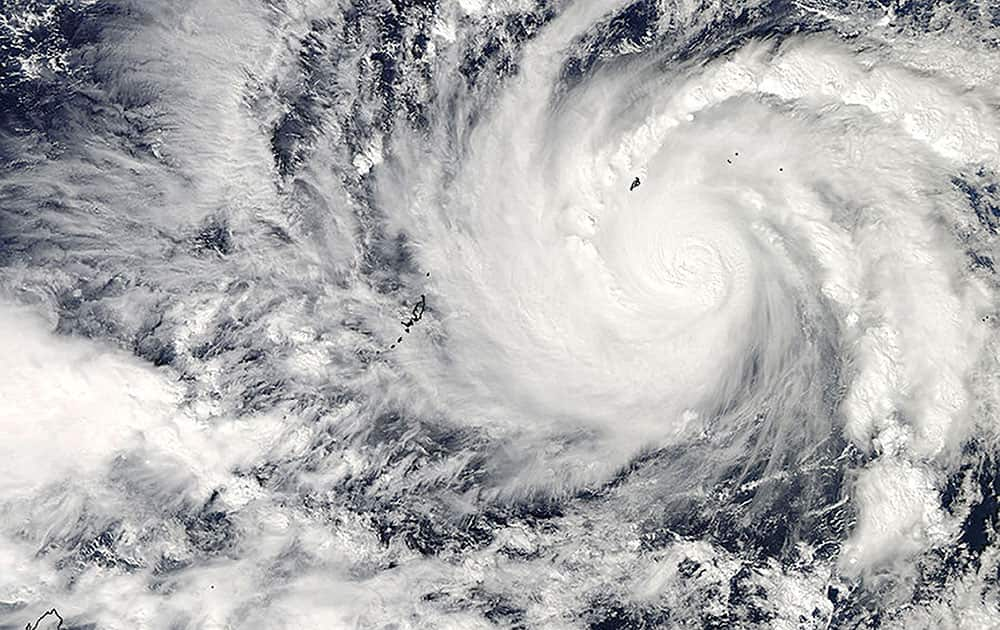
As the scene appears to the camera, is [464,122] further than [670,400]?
No

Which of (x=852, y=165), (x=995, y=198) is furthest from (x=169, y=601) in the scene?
(x=995, y=198)

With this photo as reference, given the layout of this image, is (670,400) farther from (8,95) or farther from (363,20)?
(8,95)

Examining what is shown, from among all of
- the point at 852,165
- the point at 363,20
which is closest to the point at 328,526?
the point at 363,20

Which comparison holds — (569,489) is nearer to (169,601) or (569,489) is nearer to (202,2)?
(169,601)

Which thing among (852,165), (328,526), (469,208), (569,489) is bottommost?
(328,526)

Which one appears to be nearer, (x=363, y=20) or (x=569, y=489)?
(x=363, y=20)

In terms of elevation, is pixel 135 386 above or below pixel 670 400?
below
